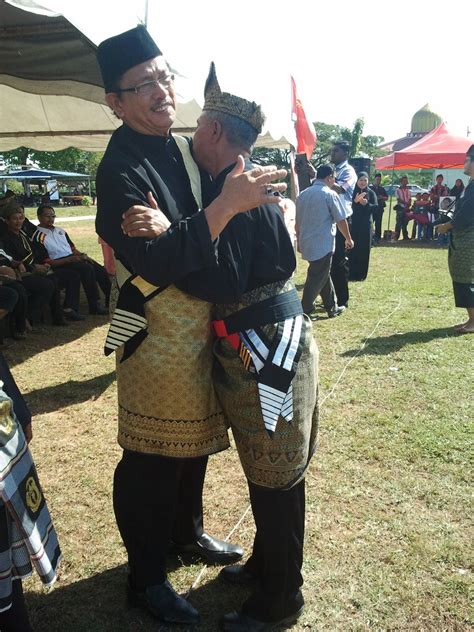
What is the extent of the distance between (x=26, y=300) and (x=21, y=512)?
4813mm

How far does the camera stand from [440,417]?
3.84 metres

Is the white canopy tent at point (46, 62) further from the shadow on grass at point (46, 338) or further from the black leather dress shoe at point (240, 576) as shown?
the black leather dress shoe at point (240, 576)

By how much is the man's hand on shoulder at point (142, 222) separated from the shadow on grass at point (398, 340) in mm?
3947

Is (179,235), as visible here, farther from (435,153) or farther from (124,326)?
(435,153)

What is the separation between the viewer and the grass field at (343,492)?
2.16 m

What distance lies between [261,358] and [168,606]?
1.03m

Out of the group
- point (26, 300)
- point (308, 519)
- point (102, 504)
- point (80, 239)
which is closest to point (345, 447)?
point (308, 519)

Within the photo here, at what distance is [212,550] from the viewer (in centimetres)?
238

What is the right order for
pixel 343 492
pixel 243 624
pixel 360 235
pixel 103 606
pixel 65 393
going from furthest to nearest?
pixel 360 235 → pixel 65 393 → pixel 343 492 → pixel 103 606 → pixel 243 624

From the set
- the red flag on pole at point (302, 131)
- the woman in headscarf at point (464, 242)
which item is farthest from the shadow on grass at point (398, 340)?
the red flag on pole at point (302, 131)

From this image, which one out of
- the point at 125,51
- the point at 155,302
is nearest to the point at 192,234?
the point at 155,302

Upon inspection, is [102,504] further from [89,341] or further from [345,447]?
[89,341]

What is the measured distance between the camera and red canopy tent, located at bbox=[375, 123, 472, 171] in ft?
46.5

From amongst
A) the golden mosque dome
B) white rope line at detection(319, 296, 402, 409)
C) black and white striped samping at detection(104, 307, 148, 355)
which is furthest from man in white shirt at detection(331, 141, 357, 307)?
the golden mosque dome
